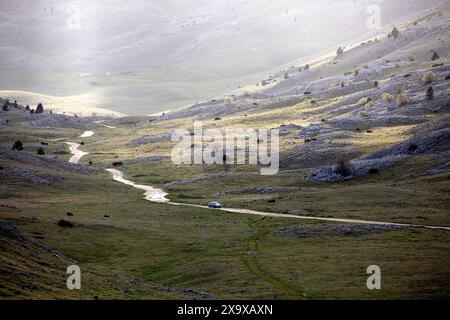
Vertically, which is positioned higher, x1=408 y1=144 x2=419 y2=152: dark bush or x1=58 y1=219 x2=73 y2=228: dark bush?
x1=408 y1=144 x2=419 y2=152: dark bush

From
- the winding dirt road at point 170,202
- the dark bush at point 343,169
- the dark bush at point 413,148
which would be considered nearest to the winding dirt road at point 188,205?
the winding dirt road at point 170,202

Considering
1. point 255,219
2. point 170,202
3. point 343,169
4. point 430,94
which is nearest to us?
point 255,219

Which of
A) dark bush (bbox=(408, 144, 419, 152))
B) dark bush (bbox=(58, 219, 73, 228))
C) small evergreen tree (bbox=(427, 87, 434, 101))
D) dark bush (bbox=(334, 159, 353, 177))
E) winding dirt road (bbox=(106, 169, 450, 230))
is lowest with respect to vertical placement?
dark bush (bbox=(58, 219, 73, 228))

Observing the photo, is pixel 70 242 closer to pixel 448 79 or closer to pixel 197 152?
pixel 197 152

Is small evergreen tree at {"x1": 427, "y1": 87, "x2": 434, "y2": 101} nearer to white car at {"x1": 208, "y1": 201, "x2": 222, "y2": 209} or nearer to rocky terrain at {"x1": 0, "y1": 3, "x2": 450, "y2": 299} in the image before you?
rocky terrain at {"x1": 0, "y1": 3, "x2": 450, "y2": 299}

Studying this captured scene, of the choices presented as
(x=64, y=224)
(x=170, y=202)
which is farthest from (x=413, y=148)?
(x=64, y=224)

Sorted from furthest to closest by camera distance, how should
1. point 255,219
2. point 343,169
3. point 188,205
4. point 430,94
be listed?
point 430,94
point 343,169
point 188,205
point 255,219

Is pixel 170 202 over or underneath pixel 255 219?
over

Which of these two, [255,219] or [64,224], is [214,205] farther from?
[64,224]

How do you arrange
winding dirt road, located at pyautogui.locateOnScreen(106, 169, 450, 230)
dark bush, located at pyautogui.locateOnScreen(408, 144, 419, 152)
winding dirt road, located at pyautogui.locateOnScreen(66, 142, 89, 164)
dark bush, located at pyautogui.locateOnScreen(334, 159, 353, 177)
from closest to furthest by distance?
1. winding dirt road, located at pyautogui.locateOnScreen(106, 169, 450, 230)
2. dark bush, located at pyautogui.locateOnScreen(334, 159, 353, 177)
3. dark bush, located at pyautogui.locateOnScreen(408, 144, 419, 152)
4. winding dirt road, located at pyautogui.locateOnScreen(66, 142, 89, 164)

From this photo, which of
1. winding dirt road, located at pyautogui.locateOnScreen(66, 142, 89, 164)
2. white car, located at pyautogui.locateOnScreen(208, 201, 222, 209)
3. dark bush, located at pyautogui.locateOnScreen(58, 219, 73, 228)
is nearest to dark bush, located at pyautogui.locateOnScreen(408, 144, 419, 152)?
white car, located at pyautogui.locateOnScreen(208, 201, 222, 209)
